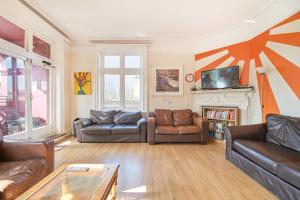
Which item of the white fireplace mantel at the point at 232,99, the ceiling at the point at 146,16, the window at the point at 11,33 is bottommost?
the white fireplace mantel at the point at 232,99

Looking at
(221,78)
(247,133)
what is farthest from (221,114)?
(247,133)

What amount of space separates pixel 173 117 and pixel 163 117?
0.29m

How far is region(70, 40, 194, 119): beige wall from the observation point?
560cm

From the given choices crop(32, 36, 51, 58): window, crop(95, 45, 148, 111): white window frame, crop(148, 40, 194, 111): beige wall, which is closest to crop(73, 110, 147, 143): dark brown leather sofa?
crop(95, 45, 148, 111): white window frame

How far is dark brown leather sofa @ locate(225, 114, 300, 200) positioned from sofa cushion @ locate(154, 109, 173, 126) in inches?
76.6

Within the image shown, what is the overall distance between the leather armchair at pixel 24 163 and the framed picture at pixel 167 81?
3.72 metres

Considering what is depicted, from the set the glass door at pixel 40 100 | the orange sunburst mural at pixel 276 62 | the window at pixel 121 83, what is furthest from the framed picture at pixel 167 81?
the glass door at pixel 40 100

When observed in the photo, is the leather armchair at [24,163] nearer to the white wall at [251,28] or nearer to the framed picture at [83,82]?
the framed picture at [83,82]

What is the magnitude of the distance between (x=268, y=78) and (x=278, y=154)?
1.84 meters

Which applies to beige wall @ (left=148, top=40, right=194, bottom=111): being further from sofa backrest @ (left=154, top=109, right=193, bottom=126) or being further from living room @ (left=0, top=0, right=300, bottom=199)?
sofa backrest @ (left=154, top=109, right=193, bottom=126)

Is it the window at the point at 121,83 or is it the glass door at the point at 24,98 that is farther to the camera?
the window at the point at 121,83

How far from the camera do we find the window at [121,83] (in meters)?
5.69

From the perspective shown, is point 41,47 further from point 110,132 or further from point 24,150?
point 24,150

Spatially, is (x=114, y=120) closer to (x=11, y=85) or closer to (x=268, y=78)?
(x=11, y=85)
